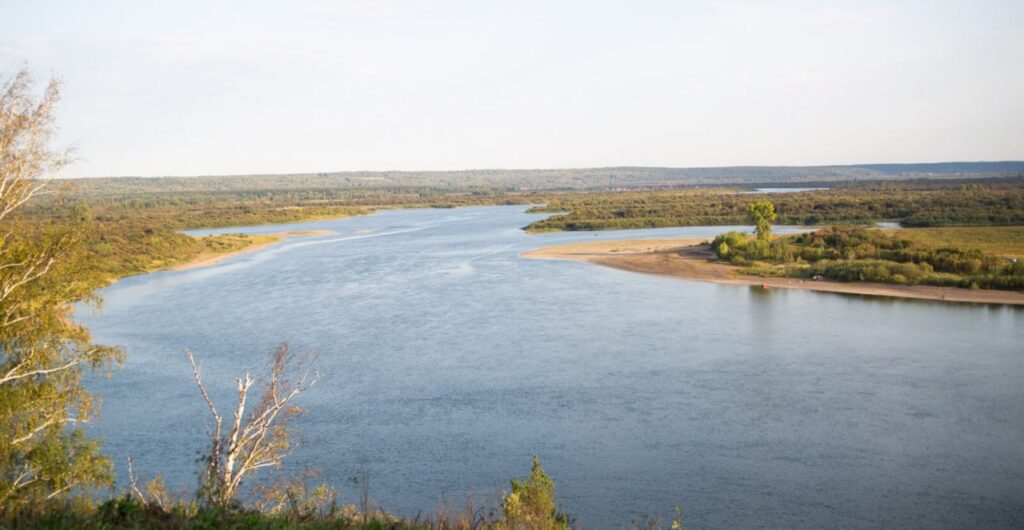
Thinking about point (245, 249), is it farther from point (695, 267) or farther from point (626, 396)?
point (626, 396)

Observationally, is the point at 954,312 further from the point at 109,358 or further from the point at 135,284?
the point at 135,284

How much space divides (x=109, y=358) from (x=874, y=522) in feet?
41.0

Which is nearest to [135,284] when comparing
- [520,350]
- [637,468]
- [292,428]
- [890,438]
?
[520,350]

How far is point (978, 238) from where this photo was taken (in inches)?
2015

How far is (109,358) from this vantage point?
10258 millimetres

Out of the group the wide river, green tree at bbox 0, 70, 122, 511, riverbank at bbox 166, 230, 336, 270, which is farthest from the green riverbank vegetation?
riverbank at bbox 166, 230, 336, 270

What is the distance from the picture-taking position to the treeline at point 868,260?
37188mm

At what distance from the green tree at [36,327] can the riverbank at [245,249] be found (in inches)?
1800

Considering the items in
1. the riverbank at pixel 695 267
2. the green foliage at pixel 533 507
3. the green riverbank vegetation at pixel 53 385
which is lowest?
the riverbank at pixel 695 267

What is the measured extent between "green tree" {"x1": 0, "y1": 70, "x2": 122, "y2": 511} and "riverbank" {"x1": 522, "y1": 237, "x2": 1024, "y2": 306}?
1341 inches

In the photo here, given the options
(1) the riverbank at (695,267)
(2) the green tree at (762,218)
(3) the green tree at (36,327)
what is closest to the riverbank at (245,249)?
(1) the riverbank at (695,267)

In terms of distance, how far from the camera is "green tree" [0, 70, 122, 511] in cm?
915

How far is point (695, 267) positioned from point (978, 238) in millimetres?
20370

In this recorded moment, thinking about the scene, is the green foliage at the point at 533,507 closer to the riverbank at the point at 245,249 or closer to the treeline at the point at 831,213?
the riverbank at the point at 245,249
